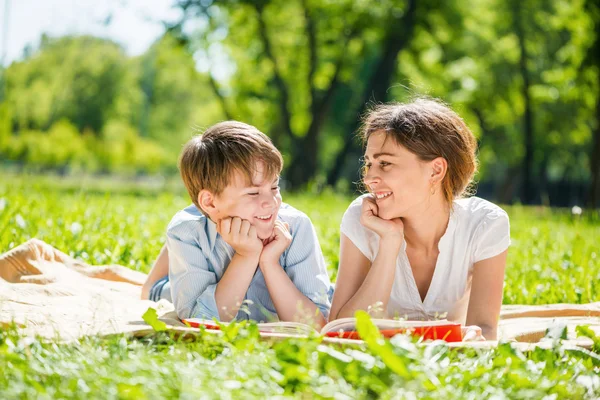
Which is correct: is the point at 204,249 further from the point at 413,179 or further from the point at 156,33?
the point at 156,33

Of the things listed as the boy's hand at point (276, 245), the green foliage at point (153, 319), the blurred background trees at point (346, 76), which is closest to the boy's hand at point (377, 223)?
the boy's hand at point (276, 245)

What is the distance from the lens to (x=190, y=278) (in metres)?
3.41

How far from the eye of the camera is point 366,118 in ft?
12.6

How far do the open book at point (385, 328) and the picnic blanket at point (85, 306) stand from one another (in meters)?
0.19

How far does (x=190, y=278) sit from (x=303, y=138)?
18475 mm

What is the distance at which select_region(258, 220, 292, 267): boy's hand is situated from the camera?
3.34 meters

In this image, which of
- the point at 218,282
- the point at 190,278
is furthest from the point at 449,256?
the point at 190,278

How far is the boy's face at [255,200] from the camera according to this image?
3.34 meters

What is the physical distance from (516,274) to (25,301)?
11.9 ft

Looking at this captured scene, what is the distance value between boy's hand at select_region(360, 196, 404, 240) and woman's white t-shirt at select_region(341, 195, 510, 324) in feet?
0.37

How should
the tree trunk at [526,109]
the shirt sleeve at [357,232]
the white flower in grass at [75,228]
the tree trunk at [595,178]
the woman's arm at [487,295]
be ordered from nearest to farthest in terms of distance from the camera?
the woman's arm at [487,295] → the shirt sleeve at [357,232] → the white flower in grass at [75,228] → the tree trunk at [595,178] → the tree trunk at [526,109]

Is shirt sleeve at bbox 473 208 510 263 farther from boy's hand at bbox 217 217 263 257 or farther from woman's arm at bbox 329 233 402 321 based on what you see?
boy's hand at bbox 217 217 263 257

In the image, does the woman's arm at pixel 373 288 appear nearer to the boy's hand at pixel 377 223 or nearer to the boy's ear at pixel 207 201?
the boy's hand at pixel 377 223

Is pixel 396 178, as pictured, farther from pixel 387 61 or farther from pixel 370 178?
pixel 387 61
